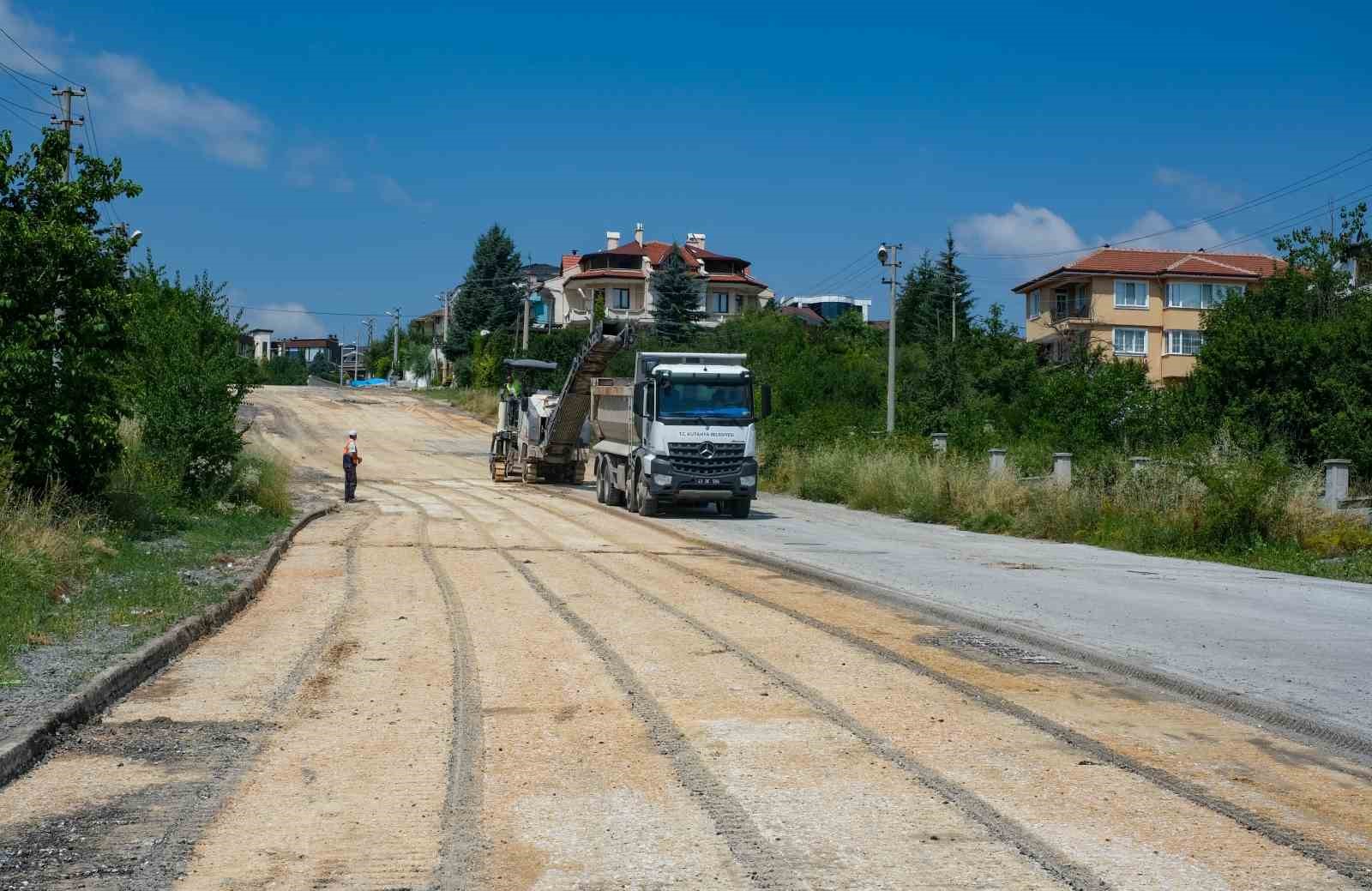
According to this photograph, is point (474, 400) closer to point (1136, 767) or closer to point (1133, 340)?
point (1133, 340)

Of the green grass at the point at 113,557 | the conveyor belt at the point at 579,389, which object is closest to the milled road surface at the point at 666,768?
the green grass at the point at 113,557

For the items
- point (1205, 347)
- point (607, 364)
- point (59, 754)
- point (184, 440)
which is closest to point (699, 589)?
point (59, 754)

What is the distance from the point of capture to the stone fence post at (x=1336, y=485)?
2208cm

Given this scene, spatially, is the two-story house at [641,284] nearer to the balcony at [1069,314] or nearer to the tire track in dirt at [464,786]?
the balcony at [1069,314]

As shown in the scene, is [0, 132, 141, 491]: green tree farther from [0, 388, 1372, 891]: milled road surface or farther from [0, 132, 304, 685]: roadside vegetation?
[0, 388, 1372, 891]: milled road surface

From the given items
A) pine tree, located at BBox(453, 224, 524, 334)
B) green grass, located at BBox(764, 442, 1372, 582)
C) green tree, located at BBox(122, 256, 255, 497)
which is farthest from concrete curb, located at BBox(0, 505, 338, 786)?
pine tree, located at BBox(453, 224, 524, 334)

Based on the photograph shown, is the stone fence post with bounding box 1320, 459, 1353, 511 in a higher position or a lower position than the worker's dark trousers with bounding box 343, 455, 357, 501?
higher

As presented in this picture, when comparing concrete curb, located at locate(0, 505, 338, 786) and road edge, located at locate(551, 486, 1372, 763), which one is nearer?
concrete curb, located at locate(0, 505, 338, 786)

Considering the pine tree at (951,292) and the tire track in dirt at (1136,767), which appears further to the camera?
the pine tree at (951,292)

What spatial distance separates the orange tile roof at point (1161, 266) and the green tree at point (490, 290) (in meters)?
41.0

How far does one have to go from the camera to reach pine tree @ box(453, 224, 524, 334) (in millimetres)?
99750

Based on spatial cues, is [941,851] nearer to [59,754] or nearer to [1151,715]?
[1151,715]

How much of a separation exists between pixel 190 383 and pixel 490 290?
77926 mm

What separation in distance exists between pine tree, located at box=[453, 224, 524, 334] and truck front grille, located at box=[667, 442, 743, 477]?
72.2 metres
